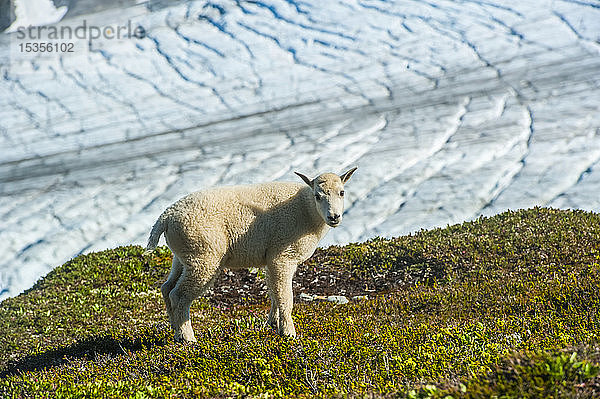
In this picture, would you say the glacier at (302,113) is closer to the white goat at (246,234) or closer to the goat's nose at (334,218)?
the white goat at (246,234)

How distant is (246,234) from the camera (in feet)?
30.1

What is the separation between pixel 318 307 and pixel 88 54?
3660 cm

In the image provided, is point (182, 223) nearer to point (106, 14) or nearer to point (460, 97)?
point (460, 97)

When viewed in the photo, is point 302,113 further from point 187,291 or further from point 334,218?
point 334,218

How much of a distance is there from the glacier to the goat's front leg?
42.9ft

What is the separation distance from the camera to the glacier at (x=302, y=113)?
2470 cm

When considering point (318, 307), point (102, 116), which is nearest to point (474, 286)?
point (318, 307)

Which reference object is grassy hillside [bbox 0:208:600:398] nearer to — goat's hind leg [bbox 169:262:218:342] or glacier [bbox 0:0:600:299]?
goat's hind leg [bbox 169:262:218:342]

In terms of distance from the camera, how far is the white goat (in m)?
8.86

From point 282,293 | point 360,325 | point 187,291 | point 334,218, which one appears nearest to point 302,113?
point 360,325

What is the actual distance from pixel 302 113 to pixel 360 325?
26.7 m

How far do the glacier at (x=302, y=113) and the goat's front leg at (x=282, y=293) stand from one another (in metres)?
13.1

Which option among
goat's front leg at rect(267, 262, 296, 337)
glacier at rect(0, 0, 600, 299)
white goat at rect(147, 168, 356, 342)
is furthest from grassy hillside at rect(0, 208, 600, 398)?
glacier at rect(0, 0, 600, 299)

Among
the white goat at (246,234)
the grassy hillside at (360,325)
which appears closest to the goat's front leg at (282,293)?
the white goat at (246,234)
